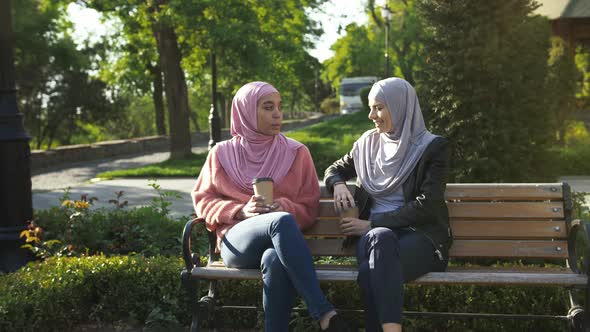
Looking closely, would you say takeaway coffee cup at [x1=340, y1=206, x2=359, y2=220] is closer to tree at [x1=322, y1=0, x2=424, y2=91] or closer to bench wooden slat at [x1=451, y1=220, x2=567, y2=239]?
bench wooden slat at [x1=451, y1=220, x2=567, y2=239]

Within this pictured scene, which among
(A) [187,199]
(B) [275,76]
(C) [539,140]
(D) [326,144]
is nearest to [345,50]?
(B) [275,76]

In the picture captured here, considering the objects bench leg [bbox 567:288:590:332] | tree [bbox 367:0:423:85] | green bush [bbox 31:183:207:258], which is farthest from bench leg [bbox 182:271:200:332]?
tree [bbox 367:0:423:85]

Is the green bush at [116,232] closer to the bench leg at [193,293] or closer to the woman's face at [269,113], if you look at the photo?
the bench leg at [193,293]

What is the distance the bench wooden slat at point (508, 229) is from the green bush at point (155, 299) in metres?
0.34

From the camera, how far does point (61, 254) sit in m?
5.81

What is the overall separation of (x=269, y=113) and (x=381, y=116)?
25.1 inches

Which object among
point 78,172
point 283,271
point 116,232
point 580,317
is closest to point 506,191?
point 580,317

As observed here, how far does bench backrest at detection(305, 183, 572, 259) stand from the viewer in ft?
14.9

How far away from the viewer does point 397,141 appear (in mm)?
4355

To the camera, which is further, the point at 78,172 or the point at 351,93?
the point at 351,93

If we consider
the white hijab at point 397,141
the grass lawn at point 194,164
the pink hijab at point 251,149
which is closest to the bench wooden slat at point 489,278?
the white hijab at point 397,141

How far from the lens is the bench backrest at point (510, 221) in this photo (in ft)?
14.9

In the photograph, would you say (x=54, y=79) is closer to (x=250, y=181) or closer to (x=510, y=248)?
(x=250, y=181)

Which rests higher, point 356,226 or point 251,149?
point 251,149
